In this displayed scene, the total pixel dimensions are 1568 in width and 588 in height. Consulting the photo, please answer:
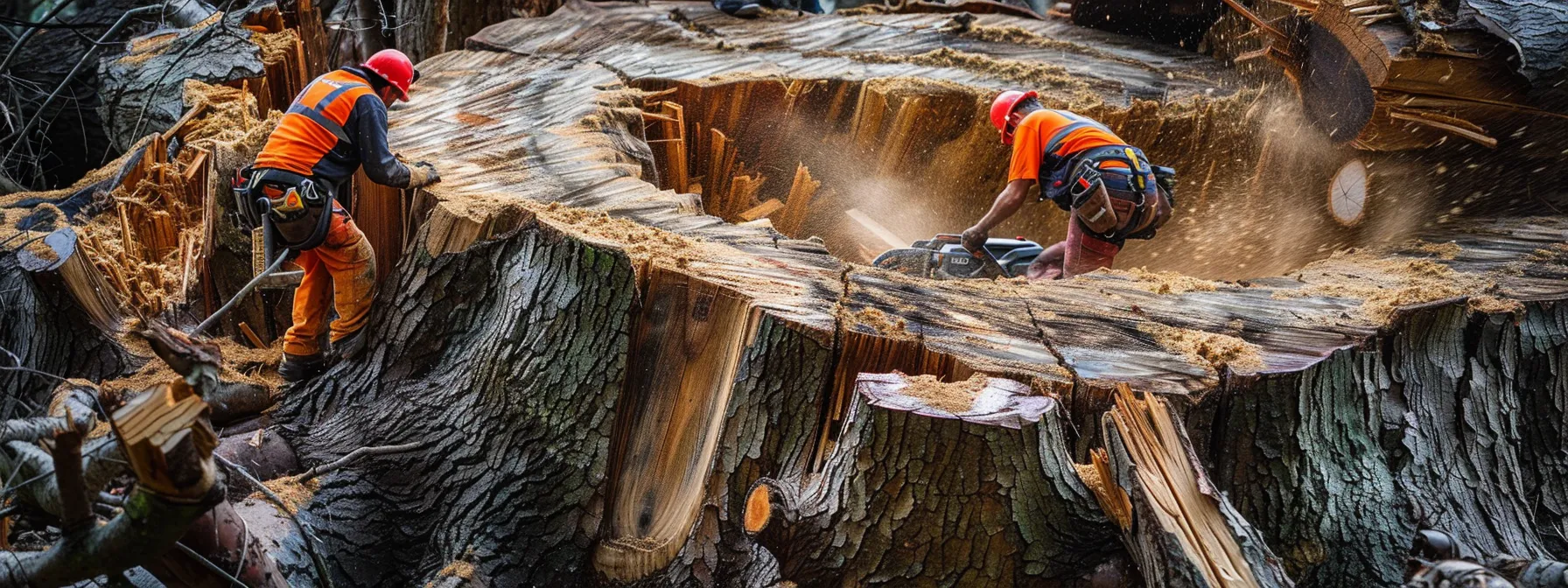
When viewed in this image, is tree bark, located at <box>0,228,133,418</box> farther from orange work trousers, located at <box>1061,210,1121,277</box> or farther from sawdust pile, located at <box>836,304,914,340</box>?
orange work trousers, located at <box>1061,210,1121,277</box>

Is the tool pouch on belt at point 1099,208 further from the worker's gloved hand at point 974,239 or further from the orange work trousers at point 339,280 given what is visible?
the orange work trousers at point 339,280

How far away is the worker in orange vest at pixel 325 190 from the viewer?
3.29 metres

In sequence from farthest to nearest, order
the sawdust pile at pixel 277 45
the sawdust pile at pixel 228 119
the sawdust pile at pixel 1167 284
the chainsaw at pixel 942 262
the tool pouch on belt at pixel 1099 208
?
the sawdust pile at pixel 277 45 < the chainsaw at pixel 942 262 < the tool pouch on belt at pixel 1099 208 < the sawdust pile at pixel 228 119 < the sawdust pile at pixel 1167 284

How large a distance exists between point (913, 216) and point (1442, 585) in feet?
12.1

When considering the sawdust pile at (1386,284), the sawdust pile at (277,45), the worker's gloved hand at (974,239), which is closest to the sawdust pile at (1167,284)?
the sawdust pile at (1386,284)

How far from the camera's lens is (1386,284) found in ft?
10.6

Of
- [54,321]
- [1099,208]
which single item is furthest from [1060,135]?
[54,321]

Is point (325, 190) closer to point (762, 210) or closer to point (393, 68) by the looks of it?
point (393, 68)

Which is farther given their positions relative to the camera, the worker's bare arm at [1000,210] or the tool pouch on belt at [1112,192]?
the worker's bare arm at [1000,210]

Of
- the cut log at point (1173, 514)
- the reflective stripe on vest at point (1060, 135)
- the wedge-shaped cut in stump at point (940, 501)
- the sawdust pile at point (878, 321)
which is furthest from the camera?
the reflective stripe on vest at point (1060, 135)

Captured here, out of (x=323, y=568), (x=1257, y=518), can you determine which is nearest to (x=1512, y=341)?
(x=1257, y=518)

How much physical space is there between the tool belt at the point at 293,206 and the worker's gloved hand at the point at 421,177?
0.97 feet

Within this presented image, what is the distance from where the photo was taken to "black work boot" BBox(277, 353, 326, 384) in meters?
3.55

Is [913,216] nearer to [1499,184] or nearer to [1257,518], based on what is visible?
[1499,184]
